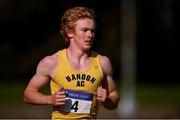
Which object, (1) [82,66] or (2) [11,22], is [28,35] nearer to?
(2) [11,22]

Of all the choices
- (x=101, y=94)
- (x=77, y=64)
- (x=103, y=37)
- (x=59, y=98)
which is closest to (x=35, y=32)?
(x=103, y=37)

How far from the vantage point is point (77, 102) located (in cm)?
652

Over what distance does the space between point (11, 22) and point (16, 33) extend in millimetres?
1882

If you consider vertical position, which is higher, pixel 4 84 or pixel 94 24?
pixel 94 24

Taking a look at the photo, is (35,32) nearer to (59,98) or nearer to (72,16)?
(72,16)

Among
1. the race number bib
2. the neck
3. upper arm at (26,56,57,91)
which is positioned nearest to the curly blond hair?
the neck

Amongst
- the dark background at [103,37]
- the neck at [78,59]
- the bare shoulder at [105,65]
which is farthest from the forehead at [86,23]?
the dark background at [103,37]

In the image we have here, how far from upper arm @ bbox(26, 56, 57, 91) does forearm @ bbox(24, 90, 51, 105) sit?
0.06 meters

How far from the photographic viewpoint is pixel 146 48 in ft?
150

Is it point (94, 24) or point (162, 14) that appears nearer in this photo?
point (94, 24)

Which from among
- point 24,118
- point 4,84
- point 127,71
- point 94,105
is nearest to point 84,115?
point 94,105

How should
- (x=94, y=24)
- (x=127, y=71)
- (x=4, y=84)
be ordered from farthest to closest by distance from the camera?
(x=4, y=84)
(x=127, y=71)
(x=94, y=24)

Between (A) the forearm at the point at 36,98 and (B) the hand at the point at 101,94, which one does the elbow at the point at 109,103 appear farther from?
(A) the forearm at the point at 36,98

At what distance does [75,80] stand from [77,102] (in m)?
0.20
